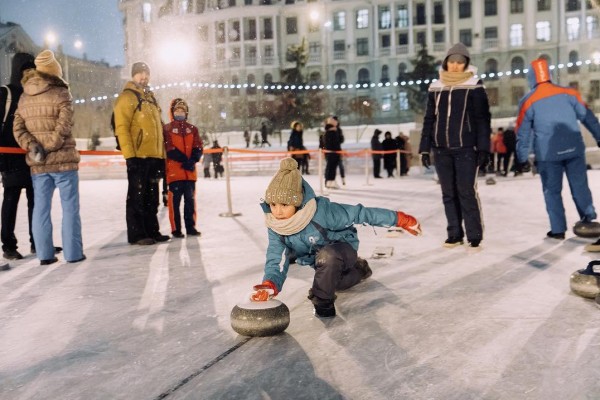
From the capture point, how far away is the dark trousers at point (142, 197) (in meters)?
5.66

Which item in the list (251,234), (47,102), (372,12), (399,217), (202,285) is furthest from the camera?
(372,12)

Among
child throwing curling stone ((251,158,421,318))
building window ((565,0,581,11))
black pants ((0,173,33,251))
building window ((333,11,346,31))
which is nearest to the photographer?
child throwing curling stone ((251,158,421,318))

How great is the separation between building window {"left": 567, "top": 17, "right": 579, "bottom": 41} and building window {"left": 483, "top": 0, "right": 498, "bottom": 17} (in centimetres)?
668

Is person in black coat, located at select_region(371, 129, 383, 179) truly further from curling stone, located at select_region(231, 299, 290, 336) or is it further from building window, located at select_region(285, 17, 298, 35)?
building window, located at select_region(285, 17, 298, 35)

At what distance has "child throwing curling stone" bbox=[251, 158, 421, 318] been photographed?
3023 mm

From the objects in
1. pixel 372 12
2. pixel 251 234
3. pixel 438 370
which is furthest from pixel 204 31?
pixel 438 370

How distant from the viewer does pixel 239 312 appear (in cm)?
279

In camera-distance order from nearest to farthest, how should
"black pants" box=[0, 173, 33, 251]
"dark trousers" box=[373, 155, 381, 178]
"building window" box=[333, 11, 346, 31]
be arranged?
"black pants" box=[0, 173, 33, 251] → "dark trousers" box=[373, 155, 381, 178] → "building window" box=[333, 11, 346, 31]

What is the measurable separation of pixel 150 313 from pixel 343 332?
3.83 feet

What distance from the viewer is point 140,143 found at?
18.3 feet

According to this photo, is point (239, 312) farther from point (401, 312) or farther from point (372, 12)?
point (372, 12)

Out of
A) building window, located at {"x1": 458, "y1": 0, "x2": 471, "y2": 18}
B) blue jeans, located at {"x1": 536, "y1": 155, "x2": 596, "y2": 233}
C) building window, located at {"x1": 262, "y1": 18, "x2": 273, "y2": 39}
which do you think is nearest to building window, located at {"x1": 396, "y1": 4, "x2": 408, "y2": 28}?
building window, located at {"x1": 458, "y1": 0, "x2": 471, "y2": 18}

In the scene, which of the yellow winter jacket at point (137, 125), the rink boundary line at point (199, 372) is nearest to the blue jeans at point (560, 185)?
the yellow winter jacket at point (137, 125)

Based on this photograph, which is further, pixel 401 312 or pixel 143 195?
pixel 143 195
